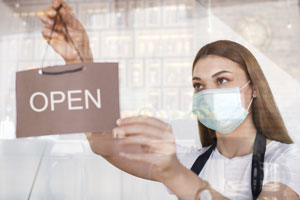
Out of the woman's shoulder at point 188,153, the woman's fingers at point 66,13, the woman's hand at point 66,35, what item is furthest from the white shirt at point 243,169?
the woman's fingers at point 66,13

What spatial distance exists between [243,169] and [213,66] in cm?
35

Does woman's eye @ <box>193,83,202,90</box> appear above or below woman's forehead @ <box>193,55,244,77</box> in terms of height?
below

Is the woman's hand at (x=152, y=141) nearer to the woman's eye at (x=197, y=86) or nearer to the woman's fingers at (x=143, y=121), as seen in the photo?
the woman's fingers at (x=143, y=121)

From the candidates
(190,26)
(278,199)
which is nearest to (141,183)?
(278,199)

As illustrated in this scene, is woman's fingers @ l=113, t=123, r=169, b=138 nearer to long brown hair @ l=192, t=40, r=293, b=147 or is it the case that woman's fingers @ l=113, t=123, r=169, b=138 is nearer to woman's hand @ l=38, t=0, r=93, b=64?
long brown hair @ l=192, t=40, r=293, b=147

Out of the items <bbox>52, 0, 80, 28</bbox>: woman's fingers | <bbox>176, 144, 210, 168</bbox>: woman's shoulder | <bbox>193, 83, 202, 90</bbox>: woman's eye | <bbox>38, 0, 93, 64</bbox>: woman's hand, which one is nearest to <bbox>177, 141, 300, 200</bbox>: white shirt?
<bbox>176, 144, 210, 168</bbox>: woman's shoulder

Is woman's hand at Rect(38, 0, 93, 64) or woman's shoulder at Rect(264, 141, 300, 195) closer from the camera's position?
woman's shoulder at Rect(264, 141, 300, 195)

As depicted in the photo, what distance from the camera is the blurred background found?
139 centimetres

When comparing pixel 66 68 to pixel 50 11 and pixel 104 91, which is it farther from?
pixel 50 11

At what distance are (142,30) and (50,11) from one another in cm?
34

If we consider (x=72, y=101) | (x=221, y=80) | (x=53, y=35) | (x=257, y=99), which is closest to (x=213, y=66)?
(x=221, y=80)

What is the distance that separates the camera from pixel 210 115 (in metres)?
1.34

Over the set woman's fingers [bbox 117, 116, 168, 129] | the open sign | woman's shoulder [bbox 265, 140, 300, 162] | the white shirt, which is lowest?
the white shirt

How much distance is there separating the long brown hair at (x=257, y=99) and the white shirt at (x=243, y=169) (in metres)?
0.04
